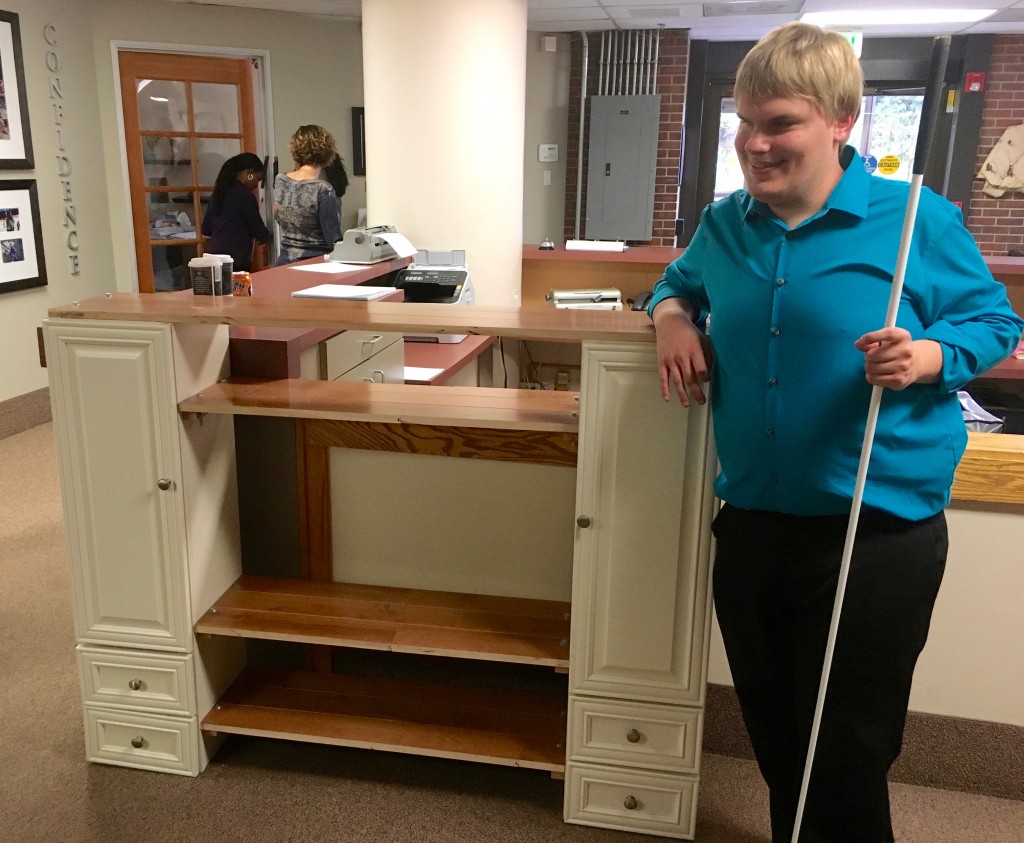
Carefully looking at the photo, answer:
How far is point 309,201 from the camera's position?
412 cm

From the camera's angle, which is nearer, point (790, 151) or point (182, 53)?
point (790, 151)

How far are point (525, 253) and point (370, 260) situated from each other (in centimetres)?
132

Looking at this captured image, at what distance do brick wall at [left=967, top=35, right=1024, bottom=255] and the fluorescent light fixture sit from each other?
0.62m

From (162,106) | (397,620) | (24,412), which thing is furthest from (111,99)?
(397,620)

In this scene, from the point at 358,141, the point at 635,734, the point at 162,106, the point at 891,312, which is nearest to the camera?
the point at 891,312

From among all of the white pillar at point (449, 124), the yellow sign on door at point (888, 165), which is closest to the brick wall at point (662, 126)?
the white pillar at point (449, 124)

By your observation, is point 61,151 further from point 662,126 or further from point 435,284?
point 662,126

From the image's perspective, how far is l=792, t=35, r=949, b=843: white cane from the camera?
115 centimetres

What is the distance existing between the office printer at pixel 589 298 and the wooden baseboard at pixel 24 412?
2.69 meters

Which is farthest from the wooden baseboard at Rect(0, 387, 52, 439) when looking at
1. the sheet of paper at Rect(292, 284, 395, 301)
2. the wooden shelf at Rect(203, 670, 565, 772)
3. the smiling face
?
the smiling face

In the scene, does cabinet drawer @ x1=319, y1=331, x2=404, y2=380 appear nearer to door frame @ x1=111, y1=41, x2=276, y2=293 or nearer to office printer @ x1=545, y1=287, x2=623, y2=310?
office printer @ x1=545, y1=287, x2=623, y2=310

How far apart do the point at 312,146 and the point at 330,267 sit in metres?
1.03

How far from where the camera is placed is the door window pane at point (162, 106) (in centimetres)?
558

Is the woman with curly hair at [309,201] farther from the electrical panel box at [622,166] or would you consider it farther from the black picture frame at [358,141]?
the electrical panel box at [622,166]
